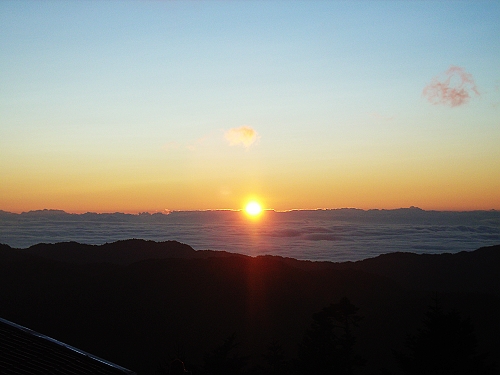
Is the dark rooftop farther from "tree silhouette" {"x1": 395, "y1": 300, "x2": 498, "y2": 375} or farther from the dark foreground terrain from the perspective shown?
the dark foreground terrain

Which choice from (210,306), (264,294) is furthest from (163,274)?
(264,294)

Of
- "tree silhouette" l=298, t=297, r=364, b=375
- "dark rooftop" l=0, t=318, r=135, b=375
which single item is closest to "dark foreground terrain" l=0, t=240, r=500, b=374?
"tree silhouette" l=298, t=297, r=364, b=375

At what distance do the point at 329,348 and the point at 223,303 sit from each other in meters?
44.3

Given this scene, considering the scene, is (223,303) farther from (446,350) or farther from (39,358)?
(39,358)

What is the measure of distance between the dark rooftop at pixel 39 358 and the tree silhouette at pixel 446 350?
46.8ft

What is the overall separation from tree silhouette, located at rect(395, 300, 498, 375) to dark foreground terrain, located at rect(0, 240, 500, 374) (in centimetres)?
2684

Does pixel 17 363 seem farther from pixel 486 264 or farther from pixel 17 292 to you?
pixel 486 264

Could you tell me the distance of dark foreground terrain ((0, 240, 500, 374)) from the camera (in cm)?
5156

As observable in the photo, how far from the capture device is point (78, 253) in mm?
95938

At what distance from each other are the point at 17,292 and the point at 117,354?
26859 millimetres

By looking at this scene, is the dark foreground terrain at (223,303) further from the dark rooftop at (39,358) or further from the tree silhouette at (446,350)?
the dark rooftop at (39,358)

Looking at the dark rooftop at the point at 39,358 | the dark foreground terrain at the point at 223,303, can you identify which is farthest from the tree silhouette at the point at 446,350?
the dark foreground terrain at the point at 223,303

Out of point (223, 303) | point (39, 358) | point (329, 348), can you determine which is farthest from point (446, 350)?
point (223, 303)

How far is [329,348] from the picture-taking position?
22.3 m
